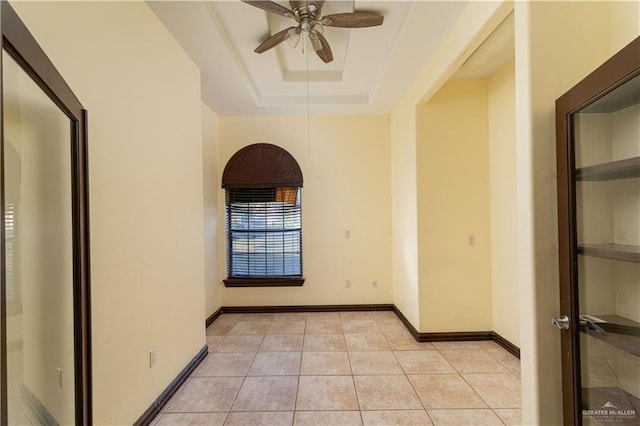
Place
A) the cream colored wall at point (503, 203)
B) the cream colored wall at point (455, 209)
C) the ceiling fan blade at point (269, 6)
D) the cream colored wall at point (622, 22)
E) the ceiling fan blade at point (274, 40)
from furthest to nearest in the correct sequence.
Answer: the cream colored wall at point (455, 209)
the cream colored wall at point (503, 203)
the ceiling fan blade at point (274, 40)
the ceiling fan blade at point (269, 6)
the cream colored wall at point (622, 22)

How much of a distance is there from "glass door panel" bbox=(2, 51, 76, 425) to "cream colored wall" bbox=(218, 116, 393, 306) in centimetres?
297

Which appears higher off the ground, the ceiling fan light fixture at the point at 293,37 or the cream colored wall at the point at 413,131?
the ceiling fan light fixture at the point at 293,37

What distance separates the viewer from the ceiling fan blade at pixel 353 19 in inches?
79.9

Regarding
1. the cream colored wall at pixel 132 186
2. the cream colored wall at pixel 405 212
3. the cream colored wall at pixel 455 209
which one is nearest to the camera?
the cream colored wall at pixel 132 186

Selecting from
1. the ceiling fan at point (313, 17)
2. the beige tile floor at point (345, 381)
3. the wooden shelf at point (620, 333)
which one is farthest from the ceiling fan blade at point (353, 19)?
the beige tile floor at point (345, 381)

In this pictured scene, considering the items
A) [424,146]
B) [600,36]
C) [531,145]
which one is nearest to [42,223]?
[531,145]

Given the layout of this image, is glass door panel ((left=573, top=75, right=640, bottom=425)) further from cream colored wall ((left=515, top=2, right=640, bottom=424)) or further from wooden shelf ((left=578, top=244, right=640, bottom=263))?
cream colored wall ((left=515, top=2, right=640, bottom=424))

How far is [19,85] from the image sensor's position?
38.7 inches


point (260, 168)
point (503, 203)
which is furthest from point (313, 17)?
point (503, 203)

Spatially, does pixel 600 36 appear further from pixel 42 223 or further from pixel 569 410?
pixel 42 223

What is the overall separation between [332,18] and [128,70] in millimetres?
1448

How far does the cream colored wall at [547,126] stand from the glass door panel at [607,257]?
0.38 ft

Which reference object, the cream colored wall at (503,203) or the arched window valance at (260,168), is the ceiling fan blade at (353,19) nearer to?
the cream colored wall at (503,203)

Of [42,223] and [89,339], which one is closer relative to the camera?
[42,223]
